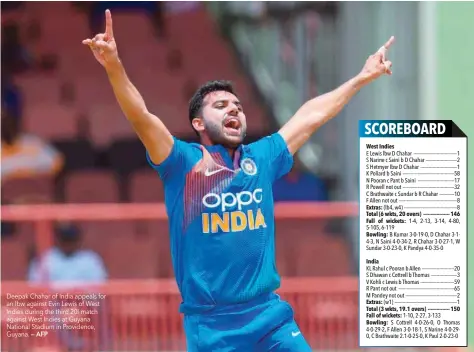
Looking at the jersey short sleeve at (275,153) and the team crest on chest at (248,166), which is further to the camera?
the jersey short sleeve at (275,153)

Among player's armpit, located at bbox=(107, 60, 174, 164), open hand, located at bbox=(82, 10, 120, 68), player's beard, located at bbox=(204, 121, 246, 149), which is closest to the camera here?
open hand, located at bbox=(82, 10, 120, 68)

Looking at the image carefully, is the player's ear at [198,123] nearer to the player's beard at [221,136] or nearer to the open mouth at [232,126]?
the player's beard at [221,136]

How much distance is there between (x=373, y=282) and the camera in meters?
6.95

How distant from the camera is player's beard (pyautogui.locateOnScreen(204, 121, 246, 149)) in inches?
242

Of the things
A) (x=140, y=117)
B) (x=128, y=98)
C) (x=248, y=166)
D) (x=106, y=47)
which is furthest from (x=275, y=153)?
(x=106, y=47)

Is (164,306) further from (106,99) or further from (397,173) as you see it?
(106,99)

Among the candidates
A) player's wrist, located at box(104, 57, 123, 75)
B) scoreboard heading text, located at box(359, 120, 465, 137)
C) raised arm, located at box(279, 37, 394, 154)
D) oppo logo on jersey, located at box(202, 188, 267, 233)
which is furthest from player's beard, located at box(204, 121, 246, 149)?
scoreboard heading text, located at box(359, 120, 465, 137)

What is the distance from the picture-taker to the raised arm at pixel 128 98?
5535 millimetres

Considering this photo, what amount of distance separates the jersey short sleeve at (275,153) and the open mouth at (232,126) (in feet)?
0.64

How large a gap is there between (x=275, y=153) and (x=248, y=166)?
26cm

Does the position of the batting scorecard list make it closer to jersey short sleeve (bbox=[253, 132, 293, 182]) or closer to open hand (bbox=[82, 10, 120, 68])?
jersey short sleeve (bbox=[253, 132, 293, 182])

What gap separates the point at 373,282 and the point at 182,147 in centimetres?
170

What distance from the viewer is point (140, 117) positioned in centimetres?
576

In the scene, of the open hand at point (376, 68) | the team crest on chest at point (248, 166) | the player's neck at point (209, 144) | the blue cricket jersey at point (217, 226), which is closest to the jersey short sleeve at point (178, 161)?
the blue cricket jersey at point (217, 226)
